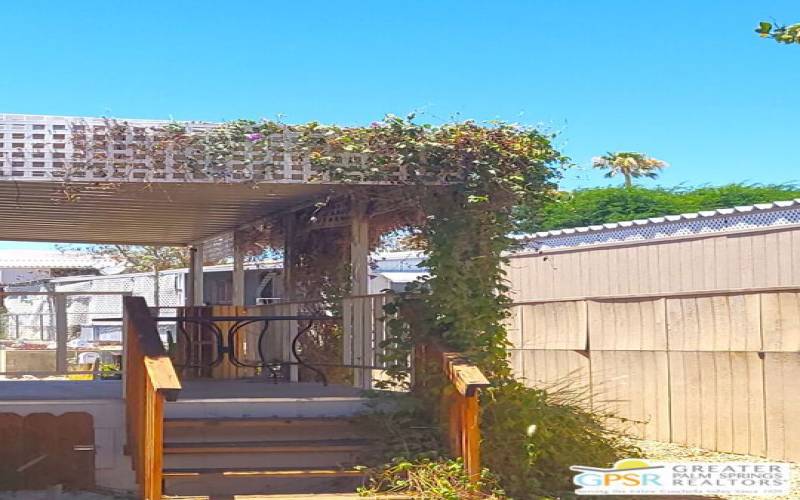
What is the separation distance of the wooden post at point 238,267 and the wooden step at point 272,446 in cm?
578

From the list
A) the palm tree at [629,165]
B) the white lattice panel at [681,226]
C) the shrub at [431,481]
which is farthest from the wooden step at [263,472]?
the palm tree at [629,165]

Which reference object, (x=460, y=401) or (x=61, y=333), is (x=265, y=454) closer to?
(x=460, y=401)

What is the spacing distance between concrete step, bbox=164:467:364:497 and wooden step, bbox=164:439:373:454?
0.14m

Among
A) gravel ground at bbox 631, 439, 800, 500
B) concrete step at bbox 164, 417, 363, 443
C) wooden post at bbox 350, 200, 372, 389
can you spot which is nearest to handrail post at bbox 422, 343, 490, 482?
concrete step at bbox 164, 417, 363, 443

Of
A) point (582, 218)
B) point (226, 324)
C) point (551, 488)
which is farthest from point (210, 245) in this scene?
point (551, 488)

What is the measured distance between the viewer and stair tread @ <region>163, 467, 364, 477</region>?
24.0ft

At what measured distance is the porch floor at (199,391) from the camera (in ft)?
A: 28.0

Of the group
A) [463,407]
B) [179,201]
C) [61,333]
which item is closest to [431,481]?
[463,407]

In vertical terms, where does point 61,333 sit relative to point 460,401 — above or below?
above

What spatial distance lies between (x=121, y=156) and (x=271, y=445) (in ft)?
7.80

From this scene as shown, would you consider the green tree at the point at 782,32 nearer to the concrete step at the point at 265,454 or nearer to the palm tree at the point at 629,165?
the concrete step at the point at 265,454

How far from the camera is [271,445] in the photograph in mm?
7629

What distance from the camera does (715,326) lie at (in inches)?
386

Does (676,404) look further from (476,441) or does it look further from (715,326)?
(476,441)
